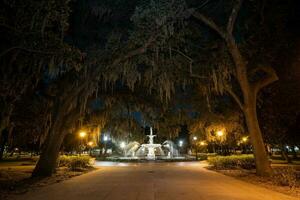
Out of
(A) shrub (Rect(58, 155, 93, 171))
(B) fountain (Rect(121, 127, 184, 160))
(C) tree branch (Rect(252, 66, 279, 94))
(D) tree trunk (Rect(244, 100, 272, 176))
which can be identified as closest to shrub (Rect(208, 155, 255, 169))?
(D) tree trunk (Rect(244, 100, 272, 176))

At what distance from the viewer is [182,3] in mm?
11719

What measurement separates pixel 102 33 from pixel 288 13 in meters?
9.72

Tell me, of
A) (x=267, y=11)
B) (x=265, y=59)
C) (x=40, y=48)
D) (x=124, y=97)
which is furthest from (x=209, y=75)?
(x=40, y=48)

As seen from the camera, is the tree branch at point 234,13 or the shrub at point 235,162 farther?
the shrub at point 235,162

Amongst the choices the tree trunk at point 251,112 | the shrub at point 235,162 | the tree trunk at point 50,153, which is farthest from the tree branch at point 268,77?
the tree trunk at point 50,153

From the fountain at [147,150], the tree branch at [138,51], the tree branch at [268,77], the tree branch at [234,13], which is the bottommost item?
the fountain at [147,150]

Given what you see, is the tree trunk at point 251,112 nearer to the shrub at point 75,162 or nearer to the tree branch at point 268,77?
the tree branch at point 268,77

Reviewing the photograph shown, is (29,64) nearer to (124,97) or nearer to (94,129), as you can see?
(124,97)

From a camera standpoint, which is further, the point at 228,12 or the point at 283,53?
the point at 228,12

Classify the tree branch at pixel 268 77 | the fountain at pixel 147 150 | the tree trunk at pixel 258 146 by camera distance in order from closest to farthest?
the tree trunk at pixel 258 146 < the tree branch at pixel 268 77 < the fountain at pixel 147 150

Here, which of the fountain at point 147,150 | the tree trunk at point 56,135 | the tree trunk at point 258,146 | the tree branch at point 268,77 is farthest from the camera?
the fountain at point 147,150

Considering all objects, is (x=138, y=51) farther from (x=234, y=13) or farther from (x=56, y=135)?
(x=56, y=135)

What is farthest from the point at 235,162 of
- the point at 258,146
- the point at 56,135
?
the point at 56,135

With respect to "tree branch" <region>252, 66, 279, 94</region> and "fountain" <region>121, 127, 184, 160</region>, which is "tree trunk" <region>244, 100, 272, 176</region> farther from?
"fountain" <region>121, 127, 184, 160</region>
